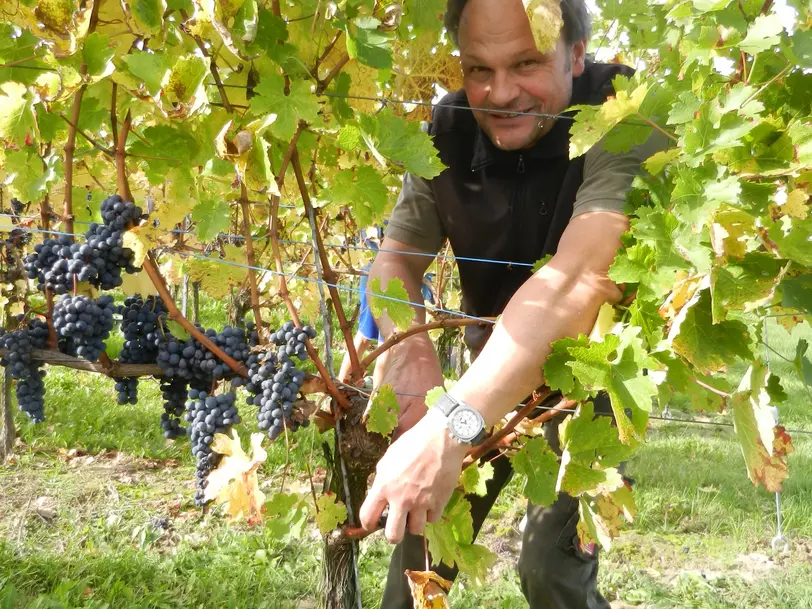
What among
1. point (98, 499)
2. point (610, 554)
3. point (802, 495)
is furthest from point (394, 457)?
point (802, 495)

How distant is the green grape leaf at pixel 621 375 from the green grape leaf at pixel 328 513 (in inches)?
27.7

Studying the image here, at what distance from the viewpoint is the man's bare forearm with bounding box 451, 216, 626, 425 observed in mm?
1453

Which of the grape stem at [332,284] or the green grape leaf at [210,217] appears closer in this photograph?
the green grape leaf at [210,217]

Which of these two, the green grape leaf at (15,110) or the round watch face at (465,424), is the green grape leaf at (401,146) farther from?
the green grape leaf at (15,110)

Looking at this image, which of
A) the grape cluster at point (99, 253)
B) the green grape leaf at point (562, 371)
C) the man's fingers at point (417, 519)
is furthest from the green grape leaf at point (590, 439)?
the grape cluster at point (99, 253)

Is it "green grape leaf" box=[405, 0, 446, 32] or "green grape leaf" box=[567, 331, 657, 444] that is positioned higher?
"green grape leaf" box=[405, 0, 446, 32]

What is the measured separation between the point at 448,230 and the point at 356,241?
3.02 meters

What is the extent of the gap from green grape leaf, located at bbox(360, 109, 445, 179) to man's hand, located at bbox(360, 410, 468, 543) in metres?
0.57

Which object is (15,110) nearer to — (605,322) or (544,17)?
(544,17)

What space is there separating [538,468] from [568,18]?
1.25m

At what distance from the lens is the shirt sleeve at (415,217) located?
2.29 metres

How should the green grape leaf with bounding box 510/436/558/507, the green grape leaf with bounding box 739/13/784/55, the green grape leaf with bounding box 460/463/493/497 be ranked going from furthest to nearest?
the green grape leaf with bounding box 460/463/493/497 → the green grape leaf with bounding box 510/436/558/507 → the green grape leaf with bounding box 739/13/784/55

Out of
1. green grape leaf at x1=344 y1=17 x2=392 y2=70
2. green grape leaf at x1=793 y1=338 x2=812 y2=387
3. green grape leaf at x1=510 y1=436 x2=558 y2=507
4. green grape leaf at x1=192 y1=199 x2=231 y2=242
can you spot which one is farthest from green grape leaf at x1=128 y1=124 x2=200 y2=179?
green grape leaf at x1=793 y1=338 x2=812 y2=387

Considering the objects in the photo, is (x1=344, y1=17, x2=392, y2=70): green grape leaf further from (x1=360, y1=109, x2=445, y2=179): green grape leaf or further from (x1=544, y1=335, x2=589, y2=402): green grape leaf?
(x1=544, y1=335, x2=589, y2=402): green grape leaf
